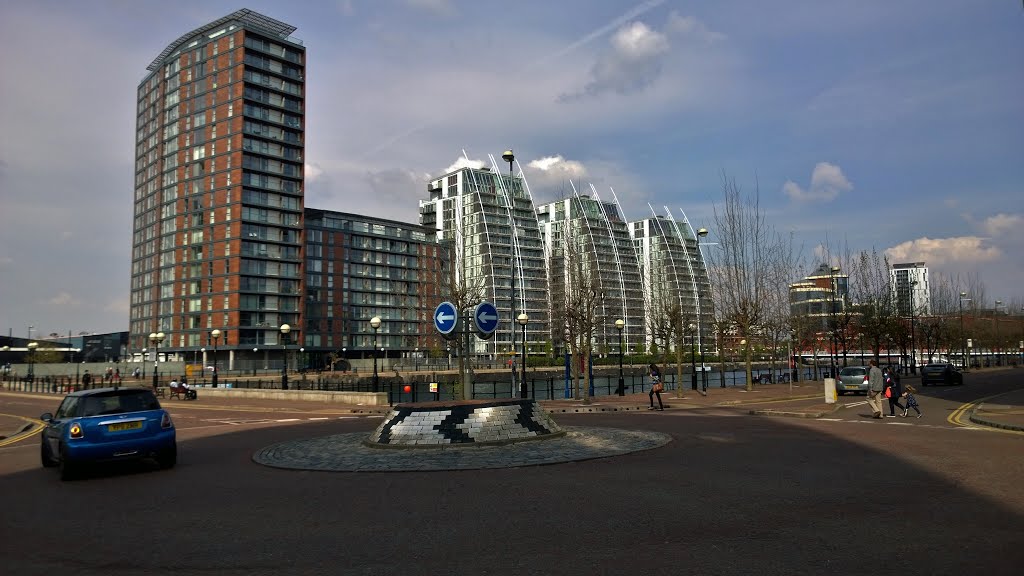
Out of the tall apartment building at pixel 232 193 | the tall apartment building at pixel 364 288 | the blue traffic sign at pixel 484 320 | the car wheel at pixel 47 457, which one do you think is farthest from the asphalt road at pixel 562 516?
the tall apartment building at pixel 364 288

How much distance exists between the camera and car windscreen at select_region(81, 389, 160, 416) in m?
12.0

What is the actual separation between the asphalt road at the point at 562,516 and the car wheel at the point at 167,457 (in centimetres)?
30

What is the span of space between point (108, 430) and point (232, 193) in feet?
286

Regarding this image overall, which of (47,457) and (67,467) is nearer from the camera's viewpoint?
(67,467)

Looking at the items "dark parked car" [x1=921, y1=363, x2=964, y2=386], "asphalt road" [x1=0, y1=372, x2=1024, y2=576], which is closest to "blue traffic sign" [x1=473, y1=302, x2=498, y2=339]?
"asphalt road" [x1=0, y1=372, x2=1024, y2=576]

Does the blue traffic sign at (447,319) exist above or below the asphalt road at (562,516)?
above

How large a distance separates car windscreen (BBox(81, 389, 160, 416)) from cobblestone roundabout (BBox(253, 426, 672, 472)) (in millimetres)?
2379

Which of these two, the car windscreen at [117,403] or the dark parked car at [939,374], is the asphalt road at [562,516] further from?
the dark parked car at [939,374]

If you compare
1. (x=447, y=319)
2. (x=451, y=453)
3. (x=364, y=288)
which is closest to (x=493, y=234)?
(x=364, y=288)

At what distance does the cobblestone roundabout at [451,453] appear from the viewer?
12.1m

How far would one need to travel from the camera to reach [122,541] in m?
7.37

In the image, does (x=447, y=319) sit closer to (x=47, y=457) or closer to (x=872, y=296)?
(x=47, y=457)

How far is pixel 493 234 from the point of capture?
133 meters

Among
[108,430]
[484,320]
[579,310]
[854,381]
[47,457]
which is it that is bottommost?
[854,381]
